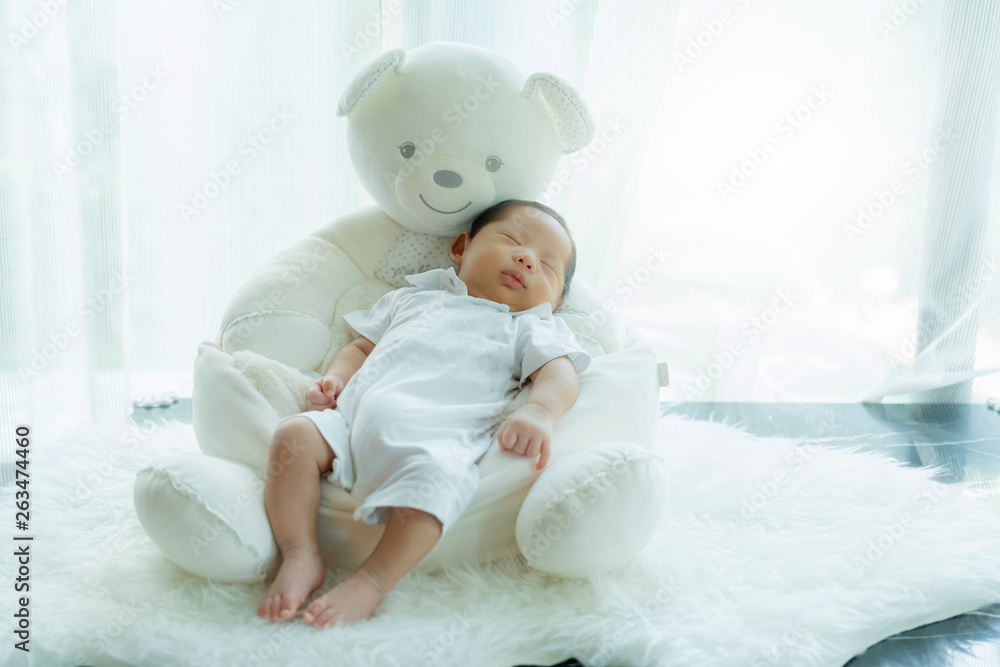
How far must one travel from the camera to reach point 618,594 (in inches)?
41.8

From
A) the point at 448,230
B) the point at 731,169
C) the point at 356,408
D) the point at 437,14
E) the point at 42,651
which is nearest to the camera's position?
the point at 42,651

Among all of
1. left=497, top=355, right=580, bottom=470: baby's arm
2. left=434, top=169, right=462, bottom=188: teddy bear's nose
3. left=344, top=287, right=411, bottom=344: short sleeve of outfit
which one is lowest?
left=497, top=355, right=580, bottom=470: baby's arm

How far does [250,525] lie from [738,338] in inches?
59.9

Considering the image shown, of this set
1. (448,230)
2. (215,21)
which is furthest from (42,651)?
(215,21)

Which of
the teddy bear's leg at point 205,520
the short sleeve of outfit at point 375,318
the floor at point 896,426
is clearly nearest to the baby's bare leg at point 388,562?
the teddy bear's leg at point 205,520

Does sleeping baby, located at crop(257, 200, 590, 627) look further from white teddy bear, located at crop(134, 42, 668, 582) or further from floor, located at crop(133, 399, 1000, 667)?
floor, located at crop(133, 399, 1000, 667)

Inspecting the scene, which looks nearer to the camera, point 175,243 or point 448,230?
point 448,230

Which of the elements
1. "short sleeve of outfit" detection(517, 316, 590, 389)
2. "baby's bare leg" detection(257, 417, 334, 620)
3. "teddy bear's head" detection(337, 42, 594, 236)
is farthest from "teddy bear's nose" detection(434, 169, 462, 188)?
"baby's bare leg" detection(257, 417, 334, 620)

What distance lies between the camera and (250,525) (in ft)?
3.37

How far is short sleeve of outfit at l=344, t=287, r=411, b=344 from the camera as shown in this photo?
1379mm

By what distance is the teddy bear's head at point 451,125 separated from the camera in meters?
1.41

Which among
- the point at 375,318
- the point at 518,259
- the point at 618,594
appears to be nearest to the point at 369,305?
the point at 375,318

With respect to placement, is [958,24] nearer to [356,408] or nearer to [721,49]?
[721,49]

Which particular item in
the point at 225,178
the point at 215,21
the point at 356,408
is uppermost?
the point at 215,21
